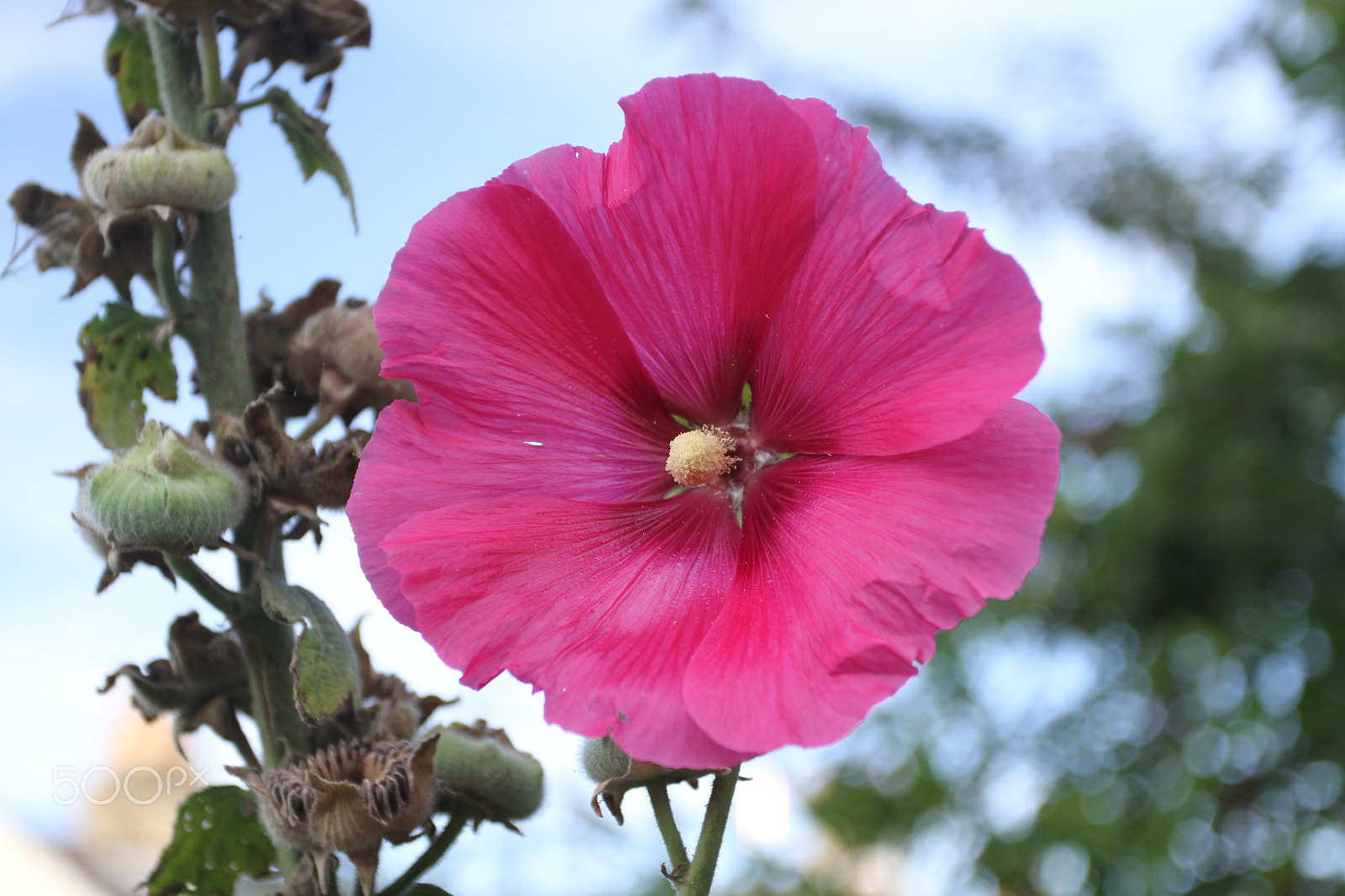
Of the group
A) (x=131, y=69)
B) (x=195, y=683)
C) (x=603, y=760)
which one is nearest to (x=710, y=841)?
(x=603, y=760)

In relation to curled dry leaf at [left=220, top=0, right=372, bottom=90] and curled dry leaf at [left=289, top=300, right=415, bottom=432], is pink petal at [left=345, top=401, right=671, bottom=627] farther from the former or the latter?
curled dry leaf at [left=220, top=0, right=372, bottom=90]

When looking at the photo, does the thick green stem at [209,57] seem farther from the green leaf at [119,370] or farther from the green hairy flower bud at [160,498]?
the green hairy flower bud at [160,498]

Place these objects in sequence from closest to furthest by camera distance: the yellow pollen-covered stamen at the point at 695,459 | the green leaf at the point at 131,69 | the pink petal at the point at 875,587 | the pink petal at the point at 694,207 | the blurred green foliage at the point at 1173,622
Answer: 1. the pink petal at the point at 875,587
2. the pink petal at the point at 694,207
3. the yellow pollen-covered stamen at the point at 695,459
4. the green leaf at the point at 131,69
5. the blurred green foliage at the point at 1173,622

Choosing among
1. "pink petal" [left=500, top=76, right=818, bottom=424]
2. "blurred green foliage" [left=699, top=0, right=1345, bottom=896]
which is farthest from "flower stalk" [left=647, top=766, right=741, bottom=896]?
"blurred green foliage" [left=699, top=0, right=1345, bottom=896]

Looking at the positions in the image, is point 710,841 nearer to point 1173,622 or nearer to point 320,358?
point 320,358

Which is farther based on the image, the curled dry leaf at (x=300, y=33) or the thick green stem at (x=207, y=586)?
the curled dry leaf at (x=300, y=33)

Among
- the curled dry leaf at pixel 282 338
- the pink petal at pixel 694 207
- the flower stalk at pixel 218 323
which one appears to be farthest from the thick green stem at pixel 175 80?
the pink petal at pixel 694 207
